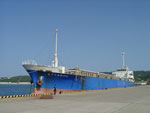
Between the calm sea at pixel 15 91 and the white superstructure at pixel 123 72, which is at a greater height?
the white superstructure at pixel 123 72

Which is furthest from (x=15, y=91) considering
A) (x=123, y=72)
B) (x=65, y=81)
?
(x=123, y=72)

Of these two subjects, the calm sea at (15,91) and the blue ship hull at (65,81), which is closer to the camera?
the blue ship hull at (65,81)

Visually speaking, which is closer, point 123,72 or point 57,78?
point 57,78

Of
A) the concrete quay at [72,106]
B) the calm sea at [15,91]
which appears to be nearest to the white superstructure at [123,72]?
the calm sea at [15,91]

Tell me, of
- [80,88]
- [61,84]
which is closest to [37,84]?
[61,84]

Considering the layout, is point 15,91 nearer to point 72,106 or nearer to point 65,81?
point 65,81

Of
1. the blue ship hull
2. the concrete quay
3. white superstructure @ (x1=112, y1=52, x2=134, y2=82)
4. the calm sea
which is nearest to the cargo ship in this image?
the blue ship hull

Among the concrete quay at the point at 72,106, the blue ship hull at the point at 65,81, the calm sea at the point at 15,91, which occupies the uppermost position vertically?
the blue ship hull at the point at 65,81

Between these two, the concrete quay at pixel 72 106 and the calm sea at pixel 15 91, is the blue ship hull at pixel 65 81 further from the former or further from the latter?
the concrete quay at pixel 72 106

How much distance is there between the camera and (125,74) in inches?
2598

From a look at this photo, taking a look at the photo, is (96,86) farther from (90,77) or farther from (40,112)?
(40,112)

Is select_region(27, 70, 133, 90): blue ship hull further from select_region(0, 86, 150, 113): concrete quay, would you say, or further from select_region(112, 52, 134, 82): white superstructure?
select_region(112, 52, 134, 82): white superstructure

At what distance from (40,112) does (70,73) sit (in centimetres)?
1811

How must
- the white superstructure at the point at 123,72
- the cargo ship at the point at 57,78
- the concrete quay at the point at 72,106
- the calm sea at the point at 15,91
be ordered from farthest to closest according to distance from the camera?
1. the white superstructure at the point at 123,72
2. the calm sea at the point at 15,91
3. the cargo ship at the point at 57,78
4. the concrete quay at the point at 72,106
